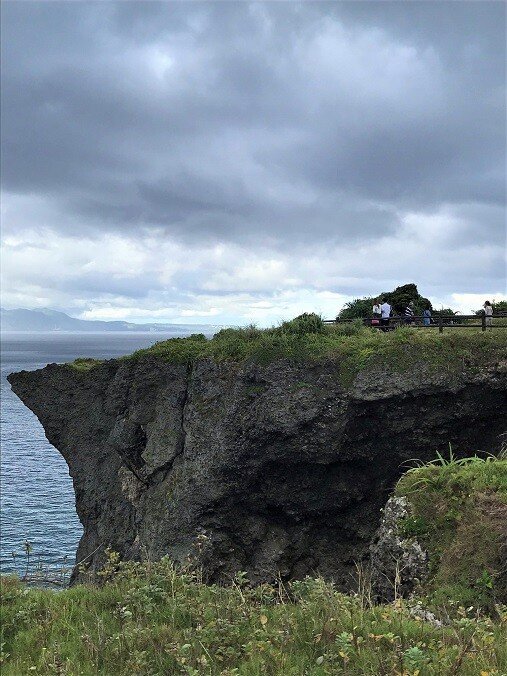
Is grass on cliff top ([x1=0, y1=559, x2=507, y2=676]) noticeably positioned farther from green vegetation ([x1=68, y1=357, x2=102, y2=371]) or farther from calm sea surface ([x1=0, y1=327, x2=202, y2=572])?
green vegetation ([x1=68, y1=357, x2=102, y2=371])

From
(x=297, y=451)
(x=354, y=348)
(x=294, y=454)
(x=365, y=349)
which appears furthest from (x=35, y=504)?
(x=365, y=349)

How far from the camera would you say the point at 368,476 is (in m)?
23.2

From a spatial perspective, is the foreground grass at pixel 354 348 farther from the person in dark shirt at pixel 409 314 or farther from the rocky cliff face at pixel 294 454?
the person in dark shirt at pixel 409 314

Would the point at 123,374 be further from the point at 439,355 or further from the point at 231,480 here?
the point at 439,355

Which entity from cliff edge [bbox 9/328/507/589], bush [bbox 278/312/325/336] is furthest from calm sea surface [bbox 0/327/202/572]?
bush [bbox 278/312/325/336]

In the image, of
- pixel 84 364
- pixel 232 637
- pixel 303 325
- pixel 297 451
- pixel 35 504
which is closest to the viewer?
pixel 232 637

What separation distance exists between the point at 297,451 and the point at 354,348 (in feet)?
15.4

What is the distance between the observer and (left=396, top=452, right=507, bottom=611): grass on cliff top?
408 inches

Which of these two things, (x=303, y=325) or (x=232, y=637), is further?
(x=303, y=325)

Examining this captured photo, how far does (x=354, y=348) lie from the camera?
2330 centimetres

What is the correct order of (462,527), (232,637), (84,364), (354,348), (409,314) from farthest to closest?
(409,314) < (84,364) < (354,348) < (462,527) < (232,637)

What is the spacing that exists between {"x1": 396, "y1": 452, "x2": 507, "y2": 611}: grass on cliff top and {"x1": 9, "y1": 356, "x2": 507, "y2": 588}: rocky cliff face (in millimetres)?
9117

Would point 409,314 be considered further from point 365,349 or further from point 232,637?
point 232,637

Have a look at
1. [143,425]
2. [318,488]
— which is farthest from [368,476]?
[143,425]
